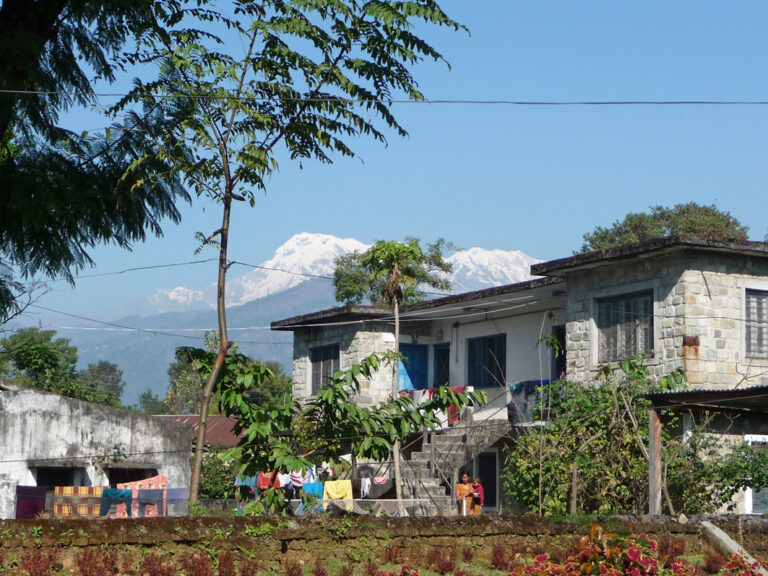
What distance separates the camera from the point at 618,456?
18.8m

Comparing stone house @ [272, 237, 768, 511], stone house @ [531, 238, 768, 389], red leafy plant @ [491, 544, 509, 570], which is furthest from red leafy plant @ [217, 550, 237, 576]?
stone house @ [531, 238, 768, 389]

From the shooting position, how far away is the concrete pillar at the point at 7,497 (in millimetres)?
21609

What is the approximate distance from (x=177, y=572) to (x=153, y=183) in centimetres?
346

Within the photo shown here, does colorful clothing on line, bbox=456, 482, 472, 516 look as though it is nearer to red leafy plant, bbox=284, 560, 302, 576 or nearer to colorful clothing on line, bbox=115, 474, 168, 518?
colorful clothing on line, bbox=115, 474, 168, 518

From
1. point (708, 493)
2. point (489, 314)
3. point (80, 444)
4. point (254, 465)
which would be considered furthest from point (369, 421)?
point (489, 314)

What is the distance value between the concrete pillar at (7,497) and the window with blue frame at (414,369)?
10907 mm

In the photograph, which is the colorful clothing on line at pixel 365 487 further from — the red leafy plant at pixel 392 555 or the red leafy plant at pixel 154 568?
the red leafy plant at pixel 154 568

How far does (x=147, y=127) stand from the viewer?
9414 mm

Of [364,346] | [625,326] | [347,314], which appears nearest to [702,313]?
[625,326]

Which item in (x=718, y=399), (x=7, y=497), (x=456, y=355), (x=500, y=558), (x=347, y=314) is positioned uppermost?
(x=347, y=314)

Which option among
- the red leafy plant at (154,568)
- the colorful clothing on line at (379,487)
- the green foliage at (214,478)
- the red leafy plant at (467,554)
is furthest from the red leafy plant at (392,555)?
the green foliage at (214,478)

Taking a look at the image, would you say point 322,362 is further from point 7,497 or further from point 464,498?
point 7,497

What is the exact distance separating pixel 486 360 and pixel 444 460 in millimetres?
4357

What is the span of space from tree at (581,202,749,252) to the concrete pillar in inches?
1339
